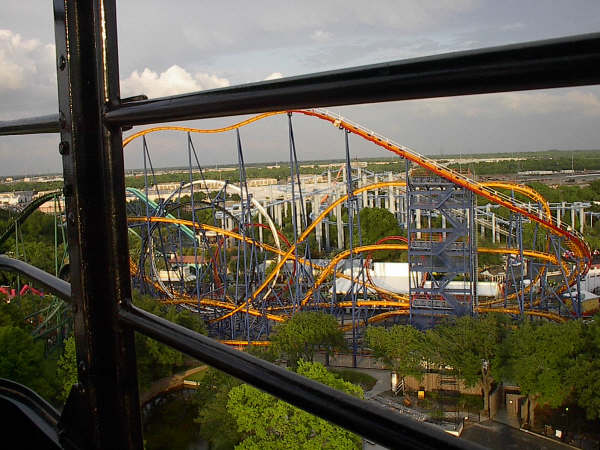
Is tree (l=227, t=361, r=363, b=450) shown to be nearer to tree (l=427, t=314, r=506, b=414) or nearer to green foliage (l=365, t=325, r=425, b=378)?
tree (l=427, t=314, r=506, b=414)

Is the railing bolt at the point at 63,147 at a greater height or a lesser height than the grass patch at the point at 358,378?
greater

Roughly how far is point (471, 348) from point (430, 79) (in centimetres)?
345

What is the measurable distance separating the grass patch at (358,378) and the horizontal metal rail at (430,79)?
146 inches

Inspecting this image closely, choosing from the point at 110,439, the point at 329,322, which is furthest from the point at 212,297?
the point at 110,439

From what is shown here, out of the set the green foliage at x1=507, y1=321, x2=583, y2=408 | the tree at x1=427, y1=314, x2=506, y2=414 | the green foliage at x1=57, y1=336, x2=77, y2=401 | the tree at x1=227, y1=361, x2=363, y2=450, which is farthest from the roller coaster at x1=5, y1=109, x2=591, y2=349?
the green foliage at x1=57, y1=336, x2=77, y2=401

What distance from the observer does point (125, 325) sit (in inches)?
11.4

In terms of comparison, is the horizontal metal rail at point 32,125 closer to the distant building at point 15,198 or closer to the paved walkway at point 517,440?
the distant building at point 15,198

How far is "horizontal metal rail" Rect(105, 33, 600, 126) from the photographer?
0.12 m

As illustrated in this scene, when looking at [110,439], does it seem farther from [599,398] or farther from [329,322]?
[329,322]

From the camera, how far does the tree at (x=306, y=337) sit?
3627 mm

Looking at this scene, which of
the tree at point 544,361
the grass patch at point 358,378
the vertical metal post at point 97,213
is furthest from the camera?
the grass patch at point 358,378

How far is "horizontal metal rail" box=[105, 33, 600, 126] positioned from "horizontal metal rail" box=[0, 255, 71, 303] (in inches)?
7.5

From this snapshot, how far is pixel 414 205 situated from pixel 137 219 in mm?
2953

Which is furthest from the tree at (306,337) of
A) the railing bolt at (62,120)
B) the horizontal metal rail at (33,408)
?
the railing bolt at (62,120)
